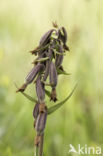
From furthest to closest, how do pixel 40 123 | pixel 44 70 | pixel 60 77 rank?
1. pixel 60 77
2. pixel 44 70
3. pixel 40 123

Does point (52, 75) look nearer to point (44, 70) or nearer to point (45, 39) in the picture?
point (44, 70)

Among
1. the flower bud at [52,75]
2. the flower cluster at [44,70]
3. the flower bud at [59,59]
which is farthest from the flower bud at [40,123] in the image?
the flower bud at [59,59]

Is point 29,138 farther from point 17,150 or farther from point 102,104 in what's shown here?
point 102,104

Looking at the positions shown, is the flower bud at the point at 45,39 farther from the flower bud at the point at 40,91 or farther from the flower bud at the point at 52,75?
the flower bud at the point at 40,91

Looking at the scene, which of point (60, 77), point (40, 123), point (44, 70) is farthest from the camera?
point (60, 77)

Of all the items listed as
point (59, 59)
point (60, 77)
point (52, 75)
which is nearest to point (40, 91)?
point (52, 75)

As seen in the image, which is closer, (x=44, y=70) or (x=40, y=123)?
(x=40, y=123)

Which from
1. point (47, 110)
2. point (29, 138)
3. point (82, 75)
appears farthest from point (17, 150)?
point (82, 75)

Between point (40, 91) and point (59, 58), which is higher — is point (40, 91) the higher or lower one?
the lower one

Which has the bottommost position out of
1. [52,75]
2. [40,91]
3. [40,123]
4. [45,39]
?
[40,123]
